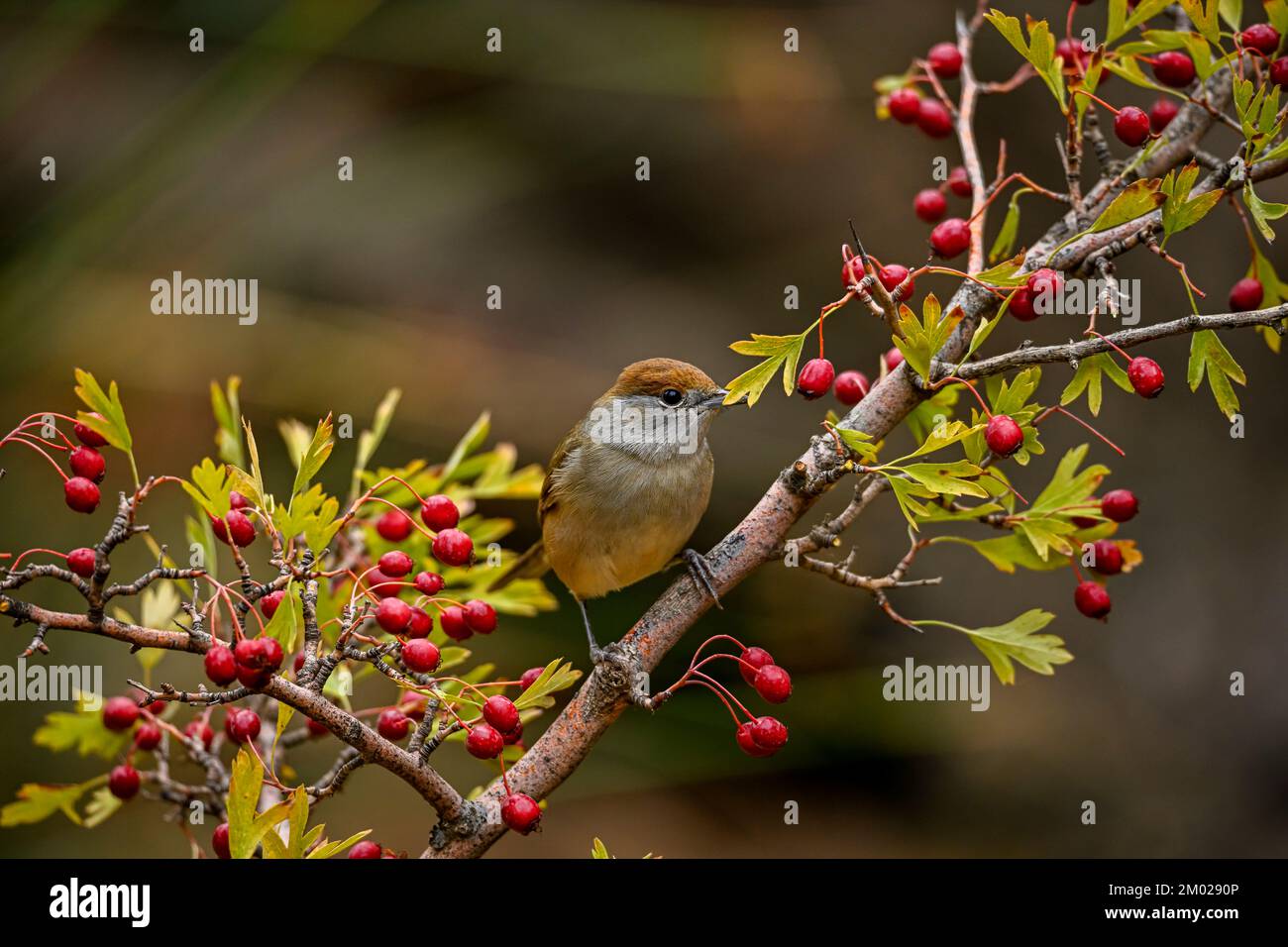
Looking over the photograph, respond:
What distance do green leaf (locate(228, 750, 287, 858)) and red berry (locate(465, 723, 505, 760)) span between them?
32cm

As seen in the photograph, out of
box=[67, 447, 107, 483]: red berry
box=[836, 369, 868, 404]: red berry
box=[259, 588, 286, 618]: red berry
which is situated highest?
box=[836, 369, 868, 404]: red berry

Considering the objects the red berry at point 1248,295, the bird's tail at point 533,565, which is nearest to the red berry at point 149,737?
the bird's tail at point 533,565

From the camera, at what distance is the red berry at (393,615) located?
6.41ft

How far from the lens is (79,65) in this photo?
17.7 ft

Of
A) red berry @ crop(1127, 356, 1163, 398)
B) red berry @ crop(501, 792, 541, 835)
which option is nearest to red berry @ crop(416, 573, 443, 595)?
red berry @ crop(501, 792, 541, 835)

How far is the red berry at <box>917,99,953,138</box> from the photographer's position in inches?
109

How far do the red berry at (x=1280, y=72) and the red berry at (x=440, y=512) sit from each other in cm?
171

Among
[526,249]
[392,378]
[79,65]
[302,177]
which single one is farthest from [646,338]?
[79,65]

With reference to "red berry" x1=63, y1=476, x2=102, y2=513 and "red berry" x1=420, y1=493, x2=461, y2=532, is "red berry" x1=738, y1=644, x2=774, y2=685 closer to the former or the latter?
"red berry" x1=420, y1=493, x2=461, y2=532

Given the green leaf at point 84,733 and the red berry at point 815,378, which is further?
the green leaf at point 84,733

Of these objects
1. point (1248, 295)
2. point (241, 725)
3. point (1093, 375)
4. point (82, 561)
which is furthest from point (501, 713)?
point (1248, 295)

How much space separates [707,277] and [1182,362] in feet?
7.28

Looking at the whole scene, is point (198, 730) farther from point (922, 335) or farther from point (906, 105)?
point (906, 105)

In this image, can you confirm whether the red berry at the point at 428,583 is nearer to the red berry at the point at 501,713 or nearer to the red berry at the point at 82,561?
the red berry at the point at 501,713
